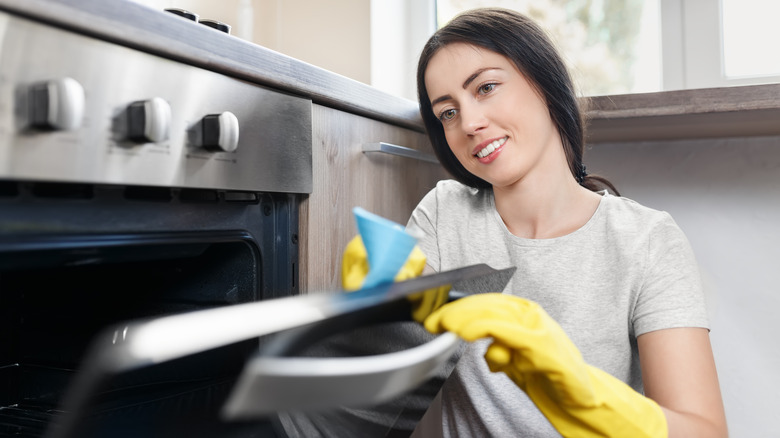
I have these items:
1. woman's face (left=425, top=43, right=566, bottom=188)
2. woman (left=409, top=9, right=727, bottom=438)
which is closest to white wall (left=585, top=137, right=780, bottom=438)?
woman (left=409, top=9, right=727, bottom=438)

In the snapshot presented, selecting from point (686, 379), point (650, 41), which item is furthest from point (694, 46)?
point (686, 379)

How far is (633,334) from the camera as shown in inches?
39.9

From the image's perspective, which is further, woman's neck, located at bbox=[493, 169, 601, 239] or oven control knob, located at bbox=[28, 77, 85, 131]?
woman's neck, located at bbox=[493, 169, 601, 239]

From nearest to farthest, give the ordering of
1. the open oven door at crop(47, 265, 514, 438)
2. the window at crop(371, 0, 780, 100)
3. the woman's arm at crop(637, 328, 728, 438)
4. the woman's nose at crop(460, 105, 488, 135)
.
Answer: the open oven door at crop(47, 265, 514, 438) < the woman's arm at crop(637, 328, 728, 438) < the woman's nose at crop(460, 105, 488, 135) < the window at crop(371, 0, 780, 100)

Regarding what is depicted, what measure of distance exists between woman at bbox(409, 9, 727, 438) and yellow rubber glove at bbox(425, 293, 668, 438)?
7.3 inches

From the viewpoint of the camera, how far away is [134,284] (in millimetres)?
857

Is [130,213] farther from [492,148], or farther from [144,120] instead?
[492,148]

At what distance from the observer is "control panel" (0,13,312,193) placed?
496 millimetres

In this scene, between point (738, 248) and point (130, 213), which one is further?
point (738, 248)

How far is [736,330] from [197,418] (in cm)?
142

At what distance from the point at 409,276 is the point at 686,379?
46cm

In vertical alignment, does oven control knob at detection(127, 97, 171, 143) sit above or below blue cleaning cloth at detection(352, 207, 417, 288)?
above

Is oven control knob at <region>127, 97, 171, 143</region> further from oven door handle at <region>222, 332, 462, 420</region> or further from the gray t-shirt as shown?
the gray t-shirt

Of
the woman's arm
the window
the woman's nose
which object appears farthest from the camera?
the window
